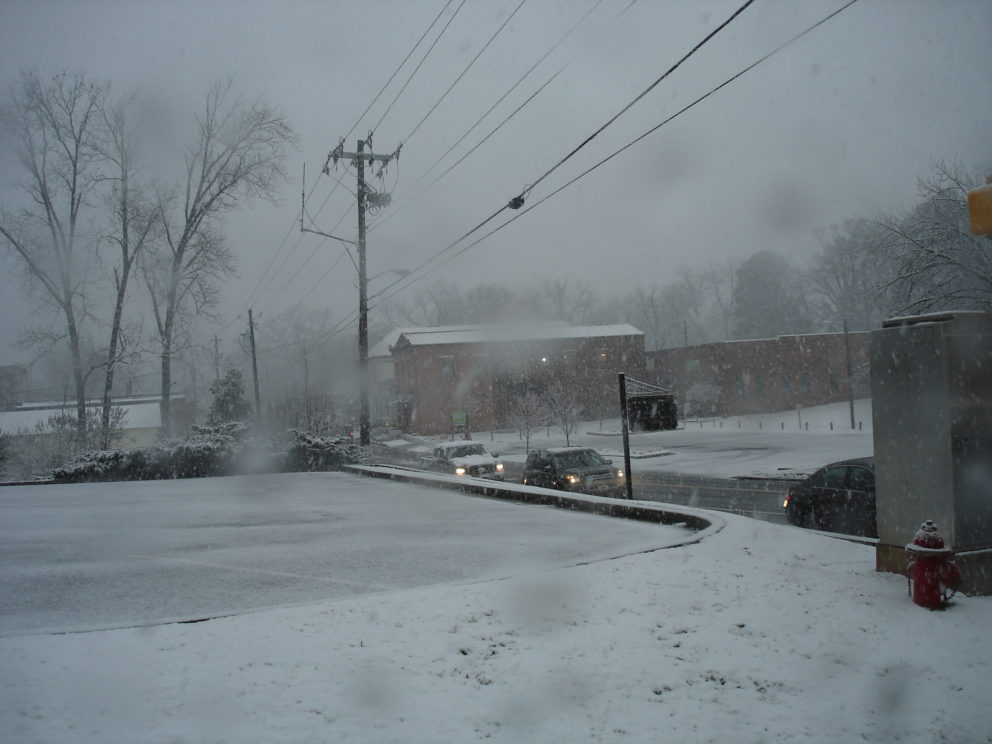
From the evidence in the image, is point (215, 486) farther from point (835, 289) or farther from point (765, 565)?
point (835, 289)

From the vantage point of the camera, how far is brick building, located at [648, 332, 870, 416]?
5231cm

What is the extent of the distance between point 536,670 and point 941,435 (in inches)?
167

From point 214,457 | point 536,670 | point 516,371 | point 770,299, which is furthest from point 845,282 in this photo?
point 536,670

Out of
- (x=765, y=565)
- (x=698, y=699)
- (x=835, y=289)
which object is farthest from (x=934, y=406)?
(x=835, y=289)

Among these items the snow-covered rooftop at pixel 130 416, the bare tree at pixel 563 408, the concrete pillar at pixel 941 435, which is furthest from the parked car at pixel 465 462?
the snow-covered rooftop at pixel 130 416

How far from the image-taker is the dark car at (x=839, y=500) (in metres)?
11.7

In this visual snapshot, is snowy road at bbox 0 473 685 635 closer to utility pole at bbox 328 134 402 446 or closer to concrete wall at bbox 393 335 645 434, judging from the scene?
utility pole at bbox 328 134 402 446

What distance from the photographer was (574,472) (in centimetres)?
1934

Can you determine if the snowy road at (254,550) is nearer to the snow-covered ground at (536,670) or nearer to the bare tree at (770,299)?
the snow-covered ground at (536,670)

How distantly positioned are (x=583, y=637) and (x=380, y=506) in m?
8.95

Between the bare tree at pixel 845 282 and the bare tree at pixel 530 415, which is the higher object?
the bare tree at pixel 845 282

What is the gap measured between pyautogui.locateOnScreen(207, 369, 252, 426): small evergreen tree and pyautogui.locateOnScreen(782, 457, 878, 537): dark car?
2677 centimetres

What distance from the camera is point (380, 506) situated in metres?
14.2

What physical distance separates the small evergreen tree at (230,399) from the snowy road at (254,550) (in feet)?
60.8
